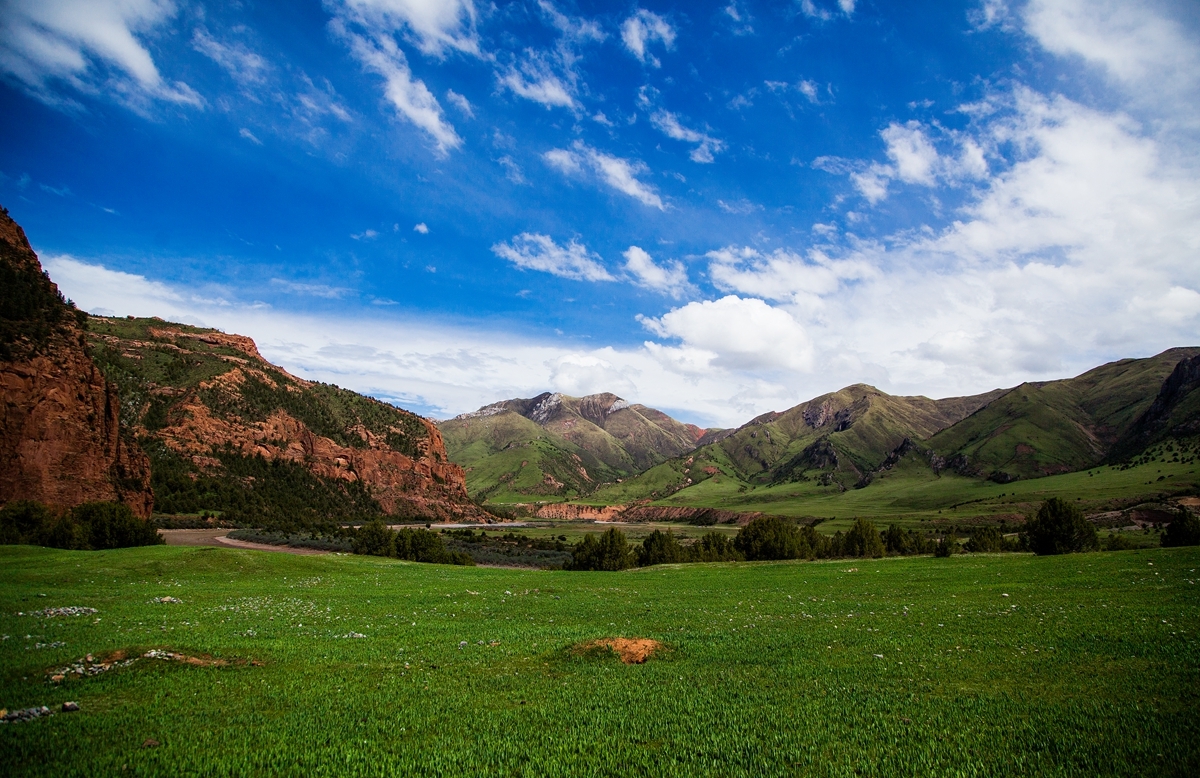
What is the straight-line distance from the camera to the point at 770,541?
57406mm

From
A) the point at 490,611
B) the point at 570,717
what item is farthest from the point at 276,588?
the point at 570,717

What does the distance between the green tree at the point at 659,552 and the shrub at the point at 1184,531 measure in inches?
1653

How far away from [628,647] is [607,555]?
45.7m

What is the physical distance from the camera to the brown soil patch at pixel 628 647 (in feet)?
41.3

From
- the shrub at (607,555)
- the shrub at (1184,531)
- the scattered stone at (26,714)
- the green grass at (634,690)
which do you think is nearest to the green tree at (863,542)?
the shrub at (1184,531)

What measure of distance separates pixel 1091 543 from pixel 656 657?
4892 cm

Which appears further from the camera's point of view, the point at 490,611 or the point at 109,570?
the point at 109,570

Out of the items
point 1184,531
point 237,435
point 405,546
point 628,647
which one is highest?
point 237,435

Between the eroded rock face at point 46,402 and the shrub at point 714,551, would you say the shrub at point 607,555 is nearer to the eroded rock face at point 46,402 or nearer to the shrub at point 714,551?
the shrub at point 714,551

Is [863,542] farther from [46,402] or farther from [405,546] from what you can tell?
[46,402]

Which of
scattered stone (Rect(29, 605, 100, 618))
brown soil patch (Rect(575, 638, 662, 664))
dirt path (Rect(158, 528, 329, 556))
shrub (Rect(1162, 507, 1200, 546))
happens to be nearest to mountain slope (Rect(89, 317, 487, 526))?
dirt path (Rect(158, 528, 329, 556))

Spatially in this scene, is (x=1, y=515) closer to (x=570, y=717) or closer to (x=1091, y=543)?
(x=570, y=717)

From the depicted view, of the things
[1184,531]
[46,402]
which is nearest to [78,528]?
[46,402]

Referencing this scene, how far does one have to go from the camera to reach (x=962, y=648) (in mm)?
12336
